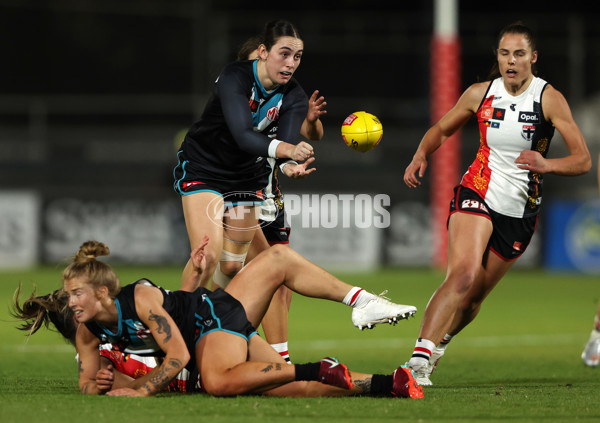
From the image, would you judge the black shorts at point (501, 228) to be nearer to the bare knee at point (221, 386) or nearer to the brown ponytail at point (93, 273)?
the bare knee at point (221, 386)

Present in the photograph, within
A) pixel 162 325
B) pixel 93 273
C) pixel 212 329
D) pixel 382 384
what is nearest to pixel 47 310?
pixel 93 273

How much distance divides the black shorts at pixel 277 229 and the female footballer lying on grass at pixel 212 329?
1.50 meters

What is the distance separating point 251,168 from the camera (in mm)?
7020

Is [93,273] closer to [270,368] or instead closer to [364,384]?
[270,368]

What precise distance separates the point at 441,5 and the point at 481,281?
13971 mm

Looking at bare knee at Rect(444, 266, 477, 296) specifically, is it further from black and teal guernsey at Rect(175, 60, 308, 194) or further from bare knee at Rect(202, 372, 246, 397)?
bare knee at Rect(202, 372, 246, 397)

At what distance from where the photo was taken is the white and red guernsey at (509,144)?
675 centimetres

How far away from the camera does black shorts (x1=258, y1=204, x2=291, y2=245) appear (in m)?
7.42

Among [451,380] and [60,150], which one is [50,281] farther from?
[451,380]

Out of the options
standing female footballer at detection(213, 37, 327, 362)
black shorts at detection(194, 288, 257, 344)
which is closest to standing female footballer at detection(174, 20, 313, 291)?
standing female footballer at detection(213, 37, 327, 362)

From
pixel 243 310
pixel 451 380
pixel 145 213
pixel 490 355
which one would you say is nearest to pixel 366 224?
pixel 145 213

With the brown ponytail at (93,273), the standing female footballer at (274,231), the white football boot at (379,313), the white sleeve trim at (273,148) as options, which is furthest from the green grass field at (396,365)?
the white sleeve trim at (273,148)

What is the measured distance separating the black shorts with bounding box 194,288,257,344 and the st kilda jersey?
1249 mm

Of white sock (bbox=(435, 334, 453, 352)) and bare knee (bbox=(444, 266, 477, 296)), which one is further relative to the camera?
white sock (bbox=(435, 334, 453, 352))
